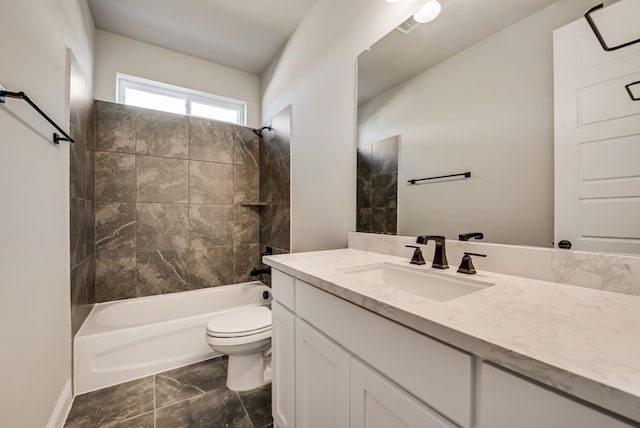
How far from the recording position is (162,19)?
86.8 inches

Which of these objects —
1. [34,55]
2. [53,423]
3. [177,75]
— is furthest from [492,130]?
[177,75]

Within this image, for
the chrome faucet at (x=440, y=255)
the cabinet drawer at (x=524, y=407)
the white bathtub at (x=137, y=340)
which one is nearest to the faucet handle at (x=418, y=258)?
the chrome faucet at (x=440, y=255)

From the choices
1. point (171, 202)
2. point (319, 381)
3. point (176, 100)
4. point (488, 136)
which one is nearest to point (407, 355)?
point (319, 381)

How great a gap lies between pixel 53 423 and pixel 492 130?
8.13 feet

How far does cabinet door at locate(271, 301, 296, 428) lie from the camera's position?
1.08m

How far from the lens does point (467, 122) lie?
110cm

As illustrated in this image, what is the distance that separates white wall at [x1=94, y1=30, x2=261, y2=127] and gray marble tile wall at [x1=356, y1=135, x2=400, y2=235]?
79.4 inches

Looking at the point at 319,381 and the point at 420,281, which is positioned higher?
the point at 420,281

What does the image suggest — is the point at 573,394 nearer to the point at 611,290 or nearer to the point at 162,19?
the point at 611,290

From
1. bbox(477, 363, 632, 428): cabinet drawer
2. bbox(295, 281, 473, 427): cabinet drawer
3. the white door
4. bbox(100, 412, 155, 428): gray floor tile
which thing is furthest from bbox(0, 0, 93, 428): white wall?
the white door

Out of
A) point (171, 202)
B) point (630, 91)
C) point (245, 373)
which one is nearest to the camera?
point (630, 91)

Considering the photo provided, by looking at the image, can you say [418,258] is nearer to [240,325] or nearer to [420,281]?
[420,281]

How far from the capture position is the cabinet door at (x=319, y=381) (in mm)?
795

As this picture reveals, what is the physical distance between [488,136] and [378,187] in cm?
60
